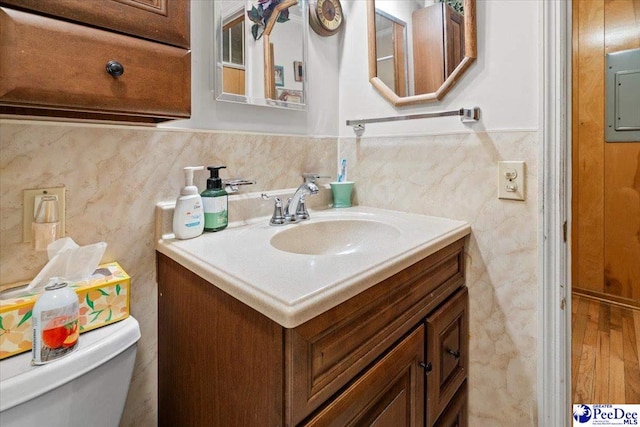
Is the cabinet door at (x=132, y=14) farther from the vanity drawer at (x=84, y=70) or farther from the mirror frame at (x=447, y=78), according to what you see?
the mirror frame at (x=447, y=78)

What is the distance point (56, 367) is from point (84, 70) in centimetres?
49

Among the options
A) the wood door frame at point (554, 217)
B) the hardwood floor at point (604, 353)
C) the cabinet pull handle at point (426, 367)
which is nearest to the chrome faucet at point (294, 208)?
the cabinet pull handle at point (426, 367)

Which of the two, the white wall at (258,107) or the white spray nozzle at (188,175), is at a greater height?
the white wall at (258,107)

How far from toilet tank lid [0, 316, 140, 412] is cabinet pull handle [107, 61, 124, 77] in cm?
48

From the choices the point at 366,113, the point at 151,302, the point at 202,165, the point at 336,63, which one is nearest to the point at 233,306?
the point at 151,302

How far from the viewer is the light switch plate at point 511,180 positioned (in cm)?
95

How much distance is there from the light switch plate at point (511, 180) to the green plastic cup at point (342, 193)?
523 mm

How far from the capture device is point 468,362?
1.10 metres

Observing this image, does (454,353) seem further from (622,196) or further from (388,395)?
(622,196)

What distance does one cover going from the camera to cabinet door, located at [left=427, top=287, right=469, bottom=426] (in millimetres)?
852

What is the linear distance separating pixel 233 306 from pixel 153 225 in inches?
15.9

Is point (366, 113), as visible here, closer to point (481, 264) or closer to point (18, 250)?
point (481, 264)

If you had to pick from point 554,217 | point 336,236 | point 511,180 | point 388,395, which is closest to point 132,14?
point 336,236

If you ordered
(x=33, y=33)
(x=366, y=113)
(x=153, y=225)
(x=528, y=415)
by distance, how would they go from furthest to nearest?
(x=366, y=113)
(x=528, y=415)
(x=153, y=225)
(x=33, y=33)
